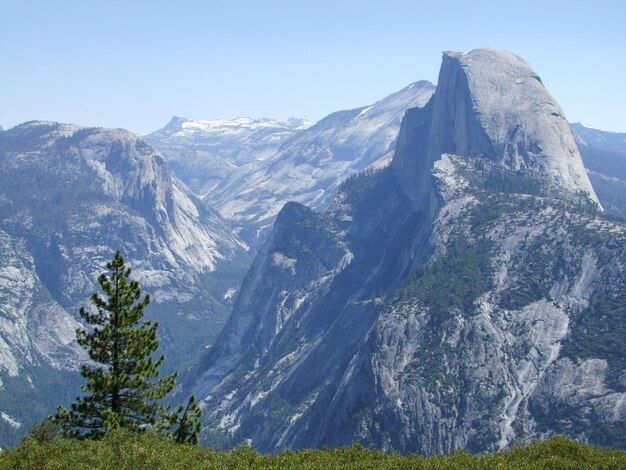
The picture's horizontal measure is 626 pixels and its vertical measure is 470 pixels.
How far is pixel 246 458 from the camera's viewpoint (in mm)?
45594

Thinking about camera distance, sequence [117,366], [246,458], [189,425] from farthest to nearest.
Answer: [189,425] → [117,366] → [246,458]

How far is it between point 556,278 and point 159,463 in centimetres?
16972

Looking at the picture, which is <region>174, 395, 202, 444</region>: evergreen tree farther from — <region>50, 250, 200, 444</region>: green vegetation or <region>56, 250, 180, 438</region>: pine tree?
<region>56, 250, 180, 438</region>: pine tree

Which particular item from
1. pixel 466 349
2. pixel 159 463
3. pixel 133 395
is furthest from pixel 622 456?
pixel 466 349

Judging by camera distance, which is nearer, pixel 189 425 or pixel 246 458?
pixel 246 458

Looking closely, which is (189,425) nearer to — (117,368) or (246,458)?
(117,368)

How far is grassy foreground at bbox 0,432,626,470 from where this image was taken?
4156cm

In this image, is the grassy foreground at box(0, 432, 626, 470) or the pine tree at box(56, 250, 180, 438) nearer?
the grassy foreground at box(0, 432, 626, 470)

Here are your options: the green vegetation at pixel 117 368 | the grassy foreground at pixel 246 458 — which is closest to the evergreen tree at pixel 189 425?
the green vegetation at pixel 117 368

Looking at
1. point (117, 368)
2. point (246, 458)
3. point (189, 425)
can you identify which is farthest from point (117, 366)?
point (246, 458)

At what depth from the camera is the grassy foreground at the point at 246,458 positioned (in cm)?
4156

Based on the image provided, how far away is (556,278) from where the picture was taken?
195m

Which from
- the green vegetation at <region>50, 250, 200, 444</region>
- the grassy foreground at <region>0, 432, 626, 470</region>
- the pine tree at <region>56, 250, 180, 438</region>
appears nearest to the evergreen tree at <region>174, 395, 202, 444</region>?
the green vegetation at <region>50, 250, 200, 444</region>

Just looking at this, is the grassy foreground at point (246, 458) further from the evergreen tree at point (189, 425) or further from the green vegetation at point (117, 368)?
the evergreen tree at point (189, 425)
